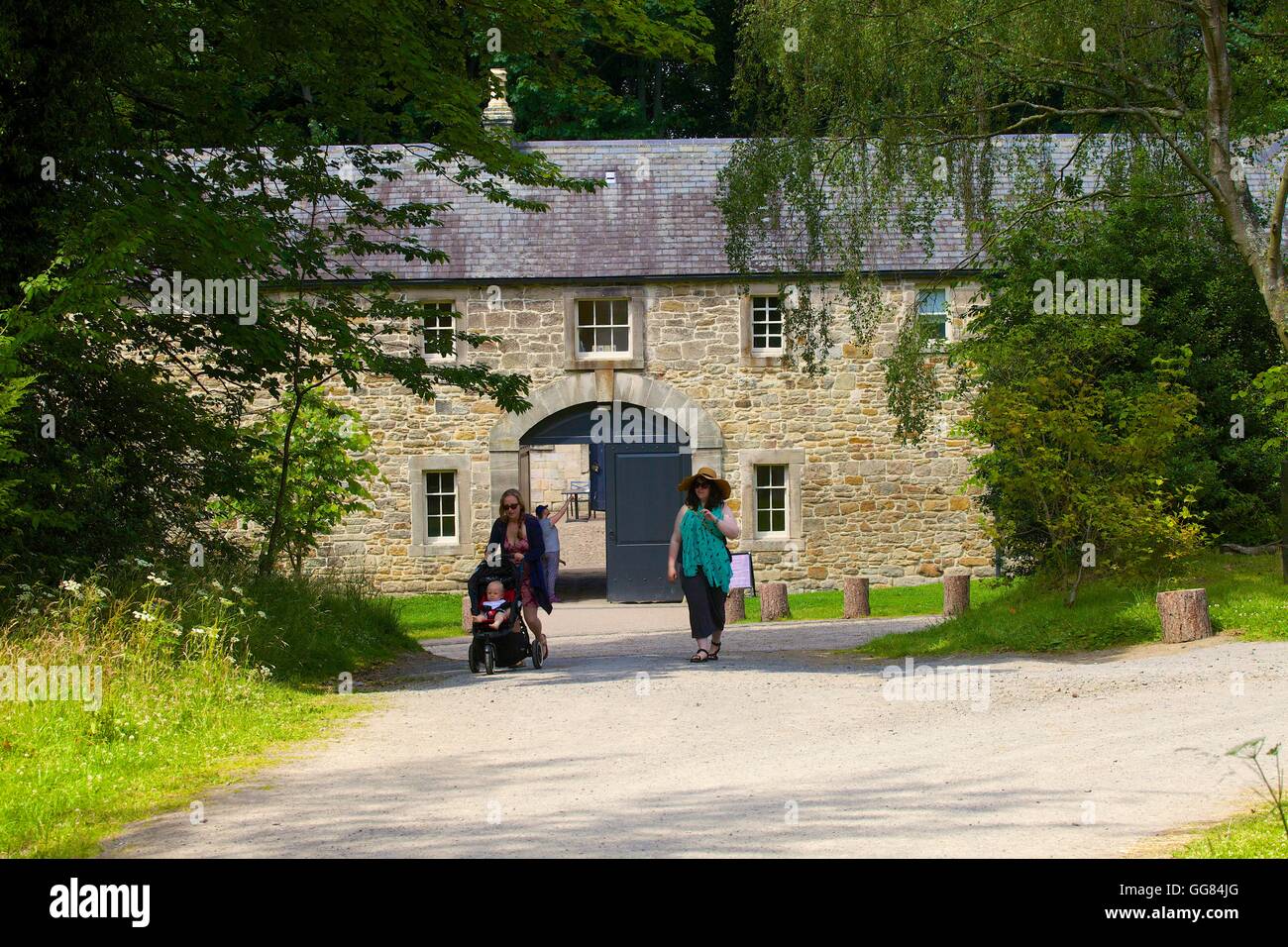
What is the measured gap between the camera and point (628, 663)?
41.7ft

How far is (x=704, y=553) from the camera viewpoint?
12.6m

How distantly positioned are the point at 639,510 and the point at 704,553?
480 inches

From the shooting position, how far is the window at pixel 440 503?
24609 mm

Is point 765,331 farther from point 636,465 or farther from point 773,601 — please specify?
point 773,601

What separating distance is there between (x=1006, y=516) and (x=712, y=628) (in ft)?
12.8

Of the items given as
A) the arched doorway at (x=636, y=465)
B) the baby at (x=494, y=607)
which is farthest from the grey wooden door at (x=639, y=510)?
the baby at (x=494, y=607)

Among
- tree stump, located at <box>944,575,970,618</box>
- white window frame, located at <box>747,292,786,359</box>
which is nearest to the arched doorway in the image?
white window frame, located at <box>747,292,786,359</box>

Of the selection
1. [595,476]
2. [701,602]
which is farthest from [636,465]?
[595,476]

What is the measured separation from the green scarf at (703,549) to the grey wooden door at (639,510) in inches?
470

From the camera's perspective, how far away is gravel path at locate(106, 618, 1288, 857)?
5652mm

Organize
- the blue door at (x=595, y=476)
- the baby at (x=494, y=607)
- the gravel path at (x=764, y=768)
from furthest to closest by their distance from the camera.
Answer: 1. the blue door at (x=595, y=476)
2. the baby at (x=494, y=607)
3. the gravel path at (x=764, y=768)

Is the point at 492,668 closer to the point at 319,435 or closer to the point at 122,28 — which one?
the point at 122,28

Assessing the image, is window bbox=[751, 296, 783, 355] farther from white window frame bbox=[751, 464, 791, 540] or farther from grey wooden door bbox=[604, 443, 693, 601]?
grey wooden door bbox=[604, 443, 693, 601]

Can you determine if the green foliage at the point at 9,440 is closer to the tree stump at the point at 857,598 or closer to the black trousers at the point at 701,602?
the black trousers at the point at 701,602
